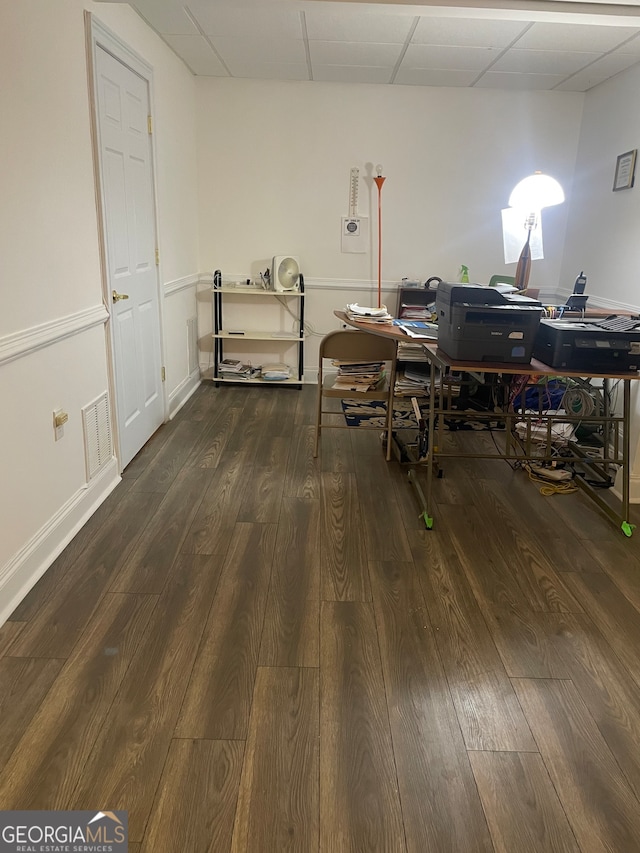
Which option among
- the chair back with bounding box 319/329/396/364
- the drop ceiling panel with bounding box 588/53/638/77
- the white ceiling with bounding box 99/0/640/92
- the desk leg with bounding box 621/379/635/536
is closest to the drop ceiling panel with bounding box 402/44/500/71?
the white ceiling with bounding box 99/0/640/92

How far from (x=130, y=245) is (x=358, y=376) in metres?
1.54

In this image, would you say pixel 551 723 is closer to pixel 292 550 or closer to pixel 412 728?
pixel 412 728

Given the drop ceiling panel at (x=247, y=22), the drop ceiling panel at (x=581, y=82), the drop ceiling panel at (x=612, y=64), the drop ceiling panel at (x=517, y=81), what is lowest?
the drop ceiling panel at (x=612, y=64)

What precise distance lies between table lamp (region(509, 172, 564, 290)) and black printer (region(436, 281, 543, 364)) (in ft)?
2.80

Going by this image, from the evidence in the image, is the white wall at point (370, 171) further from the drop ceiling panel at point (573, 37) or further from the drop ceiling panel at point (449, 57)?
the drop ceiling panel at point (573, 37)

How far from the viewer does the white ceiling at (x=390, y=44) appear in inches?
134

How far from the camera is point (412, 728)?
1733 millimetres

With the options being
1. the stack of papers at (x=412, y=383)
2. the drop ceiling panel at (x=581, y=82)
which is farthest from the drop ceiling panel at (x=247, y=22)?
the stack of papers at (x=412, y=383)

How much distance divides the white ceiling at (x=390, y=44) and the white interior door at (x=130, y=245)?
0.54 metres

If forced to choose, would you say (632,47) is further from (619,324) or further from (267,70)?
(267,70)

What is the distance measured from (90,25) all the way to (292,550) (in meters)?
2.57

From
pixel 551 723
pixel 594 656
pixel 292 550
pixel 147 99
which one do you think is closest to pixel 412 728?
pixel 551 723

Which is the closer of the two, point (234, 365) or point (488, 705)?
point (488, 705)

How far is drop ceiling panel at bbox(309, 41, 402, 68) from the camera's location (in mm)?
4008
